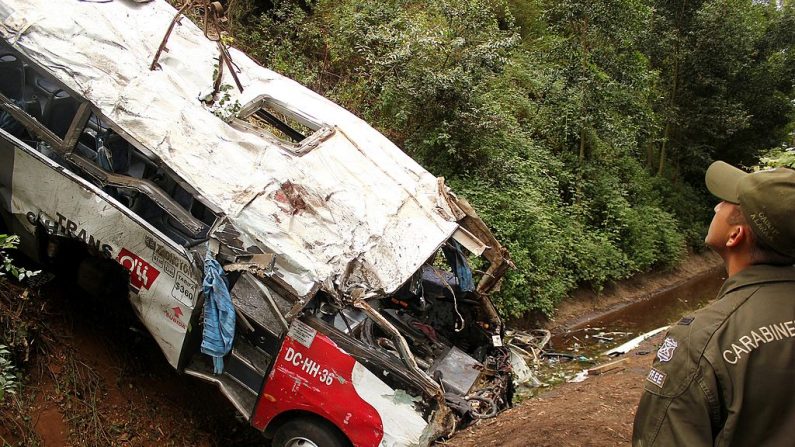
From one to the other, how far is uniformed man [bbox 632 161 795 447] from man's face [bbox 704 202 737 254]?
84 mm

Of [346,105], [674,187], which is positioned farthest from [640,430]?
[674,187]

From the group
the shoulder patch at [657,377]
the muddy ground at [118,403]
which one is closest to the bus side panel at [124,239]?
the muddy ground at [118,403]

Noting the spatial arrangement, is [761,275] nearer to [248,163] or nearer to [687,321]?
[687,321]

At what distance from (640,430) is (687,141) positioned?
65.6 ft

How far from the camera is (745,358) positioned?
1674 millimetres

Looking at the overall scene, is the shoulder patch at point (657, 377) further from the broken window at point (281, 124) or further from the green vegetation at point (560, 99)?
the green vegetation at point (560, 99)

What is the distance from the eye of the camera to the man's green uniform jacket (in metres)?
1.68

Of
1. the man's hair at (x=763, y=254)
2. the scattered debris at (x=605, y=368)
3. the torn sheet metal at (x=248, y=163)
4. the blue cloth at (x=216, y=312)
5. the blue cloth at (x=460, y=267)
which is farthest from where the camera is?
the scattered debris at (x=605, y=368)

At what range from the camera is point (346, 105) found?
11.7 m

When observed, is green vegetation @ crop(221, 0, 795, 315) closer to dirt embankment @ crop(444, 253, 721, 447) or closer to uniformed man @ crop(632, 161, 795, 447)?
dirt embankment @ crop(444, 253, 721, 447)

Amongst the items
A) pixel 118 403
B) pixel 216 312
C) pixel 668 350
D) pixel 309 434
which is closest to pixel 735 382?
pixel 668 350

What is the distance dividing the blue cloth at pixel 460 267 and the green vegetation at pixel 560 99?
13.5 ft

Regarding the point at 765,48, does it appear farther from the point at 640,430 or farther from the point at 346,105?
the point at 640,430

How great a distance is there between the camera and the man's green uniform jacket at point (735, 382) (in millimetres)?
1678
